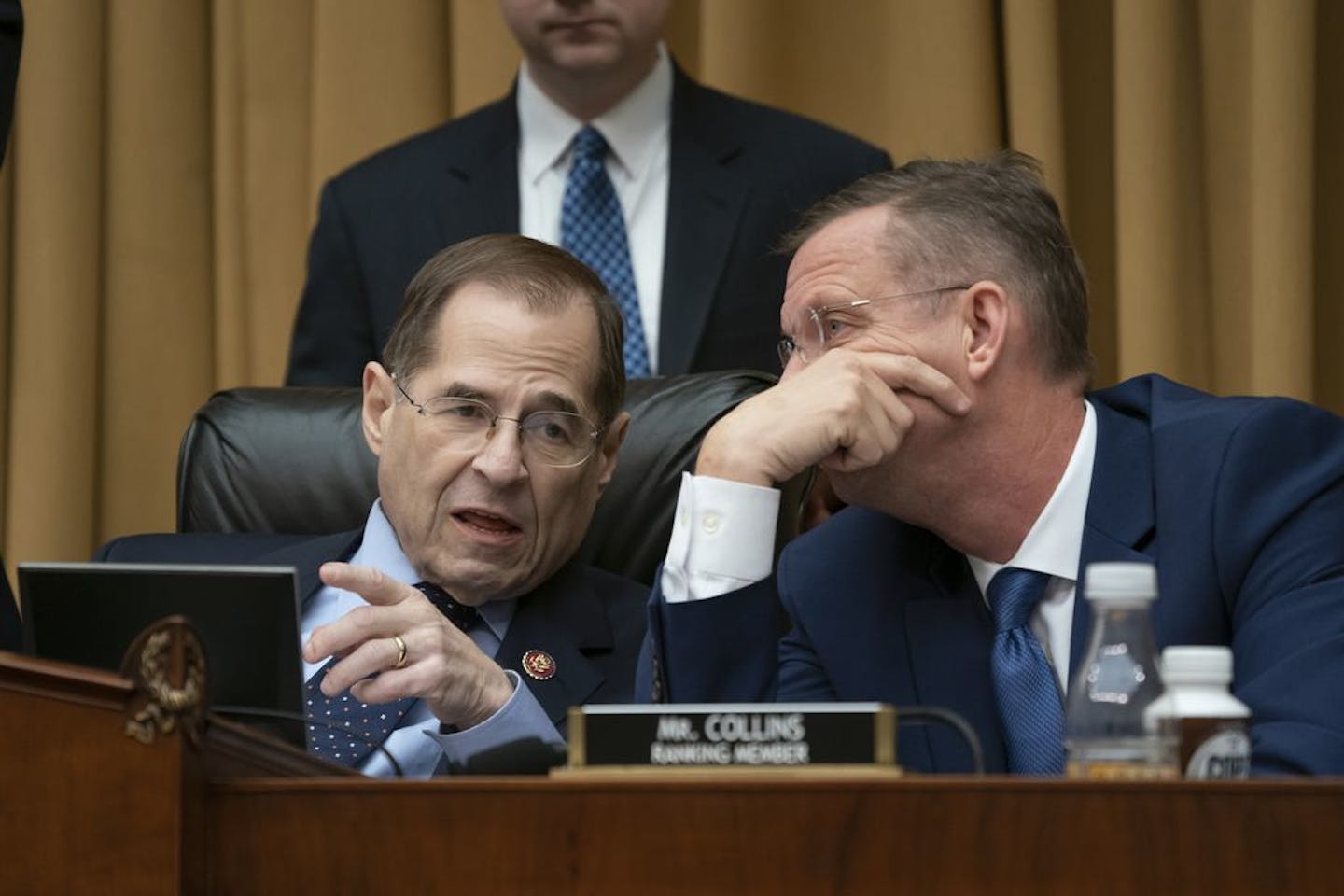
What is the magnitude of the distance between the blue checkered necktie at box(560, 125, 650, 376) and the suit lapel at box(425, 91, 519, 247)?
10 cm

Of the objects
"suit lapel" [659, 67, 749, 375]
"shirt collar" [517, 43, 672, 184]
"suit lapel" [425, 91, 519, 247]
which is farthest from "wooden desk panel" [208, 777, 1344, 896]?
"shirt collar" [517, 43, 672, 184]

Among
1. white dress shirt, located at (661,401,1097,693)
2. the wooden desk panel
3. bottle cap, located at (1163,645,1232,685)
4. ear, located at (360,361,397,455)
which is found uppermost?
ear, located at (360,361,397,455)

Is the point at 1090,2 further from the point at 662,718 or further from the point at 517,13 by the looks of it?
the point at 662,718

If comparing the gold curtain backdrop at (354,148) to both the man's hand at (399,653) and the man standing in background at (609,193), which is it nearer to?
the man standing in background at (609,193)

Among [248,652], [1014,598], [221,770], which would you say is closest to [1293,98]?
[1014,598]

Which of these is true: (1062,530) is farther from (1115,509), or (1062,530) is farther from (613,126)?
(613,126)

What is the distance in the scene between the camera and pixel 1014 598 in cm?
207

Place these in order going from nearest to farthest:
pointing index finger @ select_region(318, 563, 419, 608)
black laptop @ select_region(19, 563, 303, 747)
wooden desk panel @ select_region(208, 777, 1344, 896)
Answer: wooden desk panel @ select_region(208, 777, 1344, 896) → black laptop @ select_region(19, 563, 303, 747) → pointing index finger @ select_region(318, 563, 419, 608)

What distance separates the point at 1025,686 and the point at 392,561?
2.79 ft

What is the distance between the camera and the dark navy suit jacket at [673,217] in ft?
11.4

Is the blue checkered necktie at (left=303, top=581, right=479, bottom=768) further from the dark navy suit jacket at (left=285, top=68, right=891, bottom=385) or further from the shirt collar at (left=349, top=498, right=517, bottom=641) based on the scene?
the dark navy suit jacket at (left=285, top=68, right=891, bottom=385)

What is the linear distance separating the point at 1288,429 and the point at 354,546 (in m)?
1.15

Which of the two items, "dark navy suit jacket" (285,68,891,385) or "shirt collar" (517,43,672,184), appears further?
"shirt collar" (517,43,672,184)

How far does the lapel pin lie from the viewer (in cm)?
232
